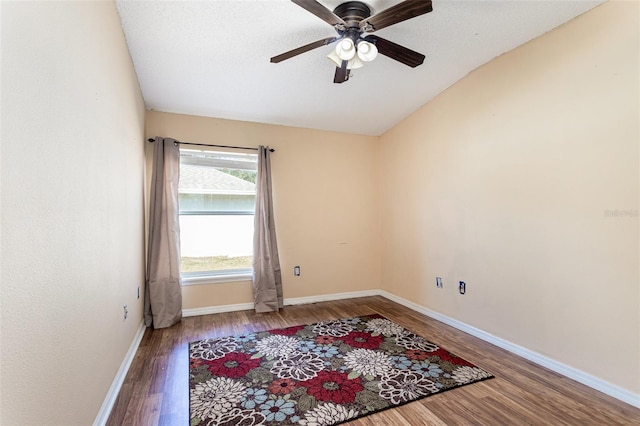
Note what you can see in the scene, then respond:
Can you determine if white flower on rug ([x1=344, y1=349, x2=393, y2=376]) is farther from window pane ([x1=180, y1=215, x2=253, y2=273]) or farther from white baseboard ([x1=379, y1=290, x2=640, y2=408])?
window pane ([x1=180, y1=215, x2=253, y2=273])

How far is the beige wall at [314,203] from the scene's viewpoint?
12.1 ft

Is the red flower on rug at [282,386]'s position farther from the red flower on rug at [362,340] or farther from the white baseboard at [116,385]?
the white baseboard at [116,385]

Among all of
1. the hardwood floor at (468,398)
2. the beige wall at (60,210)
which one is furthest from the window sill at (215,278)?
the beige wall at (60,210)

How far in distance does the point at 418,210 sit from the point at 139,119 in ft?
11.0

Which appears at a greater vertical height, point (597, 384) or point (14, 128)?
point (14, 128)

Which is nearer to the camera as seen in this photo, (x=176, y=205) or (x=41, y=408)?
(x=41, y=408)

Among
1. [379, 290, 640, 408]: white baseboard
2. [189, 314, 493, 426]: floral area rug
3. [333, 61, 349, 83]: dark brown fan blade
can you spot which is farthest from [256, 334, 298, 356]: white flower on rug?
[333, 61, 349, 83]: dark brown fan blade

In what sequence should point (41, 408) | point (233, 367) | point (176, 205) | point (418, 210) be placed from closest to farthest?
1. point (41, 408)
2. point (233, 367)
3. point (176, 205)
4. point (418, 210)

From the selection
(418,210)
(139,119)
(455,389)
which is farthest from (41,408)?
(418,210)

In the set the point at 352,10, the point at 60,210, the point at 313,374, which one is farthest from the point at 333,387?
the point at 352,10

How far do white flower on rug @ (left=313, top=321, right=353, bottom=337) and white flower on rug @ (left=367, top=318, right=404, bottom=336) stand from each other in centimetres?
25

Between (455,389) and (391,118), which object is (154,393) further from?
(391,118)

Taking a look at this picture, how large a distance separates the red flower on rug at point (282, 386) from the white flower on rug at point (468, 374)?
3.97 ft

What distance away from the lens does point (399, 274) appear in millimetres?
4152
